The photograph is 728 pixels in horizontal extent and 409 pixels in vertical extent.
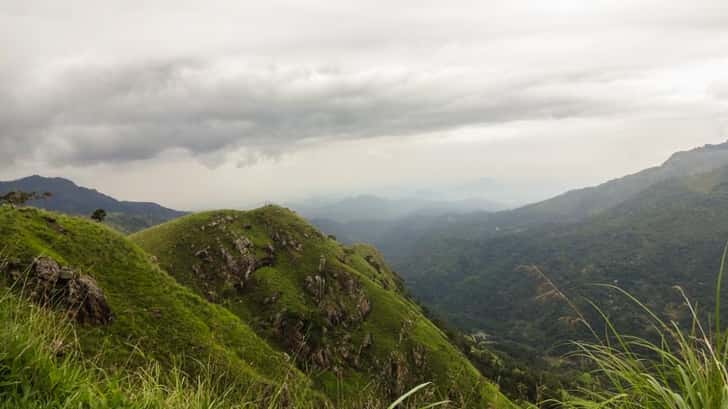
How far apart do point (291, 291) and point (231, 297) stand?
14955 millimetres

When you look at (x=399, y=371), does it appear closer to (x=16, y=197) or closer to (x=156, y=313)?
(x=156, y=313)

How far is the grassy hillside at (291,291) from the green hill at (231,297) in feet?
1.07

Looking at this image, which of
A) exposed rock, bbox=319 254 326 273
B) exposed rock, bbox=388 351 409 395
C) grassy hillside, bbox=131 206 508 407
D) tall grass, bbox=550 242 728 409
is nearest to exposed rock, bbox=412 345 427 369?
grassy hillside, bbox=131 206 508 407

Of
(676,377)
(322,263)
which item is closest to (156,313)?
(676,377)

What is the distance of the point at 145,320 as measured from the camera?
30672 millimetres

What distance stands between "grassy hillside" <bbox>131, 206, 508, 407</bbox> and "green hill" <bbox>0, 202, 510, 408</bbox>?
0.33m

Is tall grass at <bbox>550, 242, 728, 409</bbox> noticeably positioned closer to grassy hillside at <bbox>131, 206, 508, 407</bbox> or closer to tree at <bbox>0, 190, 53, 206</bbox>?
tree at <bbox>0, 190, 53, 206</bbox>

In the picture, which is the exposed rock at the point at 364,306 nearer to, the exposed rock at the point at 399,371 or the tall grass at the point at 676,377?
the exposed rock at the point at 399,371

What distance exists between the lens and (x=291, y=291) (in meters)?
93.5

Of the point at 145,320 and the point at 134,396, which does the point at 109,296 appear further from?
the point at 134,396

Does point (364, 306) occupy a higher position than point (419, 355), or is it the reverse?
point (364, 306)

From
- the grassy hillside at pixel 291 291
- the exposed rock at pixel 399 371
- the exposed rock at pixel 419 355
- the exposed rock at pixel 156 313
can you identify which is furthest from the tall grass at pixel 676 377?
the exposed rock at pixel 419 355

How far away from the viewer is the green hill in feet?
82.5

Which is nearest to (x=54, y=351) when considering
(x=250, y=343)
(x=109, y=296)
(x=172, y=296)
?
(x=109, y=296)
